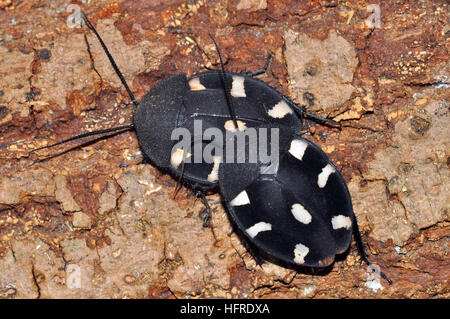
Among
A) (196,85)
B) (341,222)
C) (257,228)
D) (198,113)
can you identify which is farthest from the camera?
(196,85)

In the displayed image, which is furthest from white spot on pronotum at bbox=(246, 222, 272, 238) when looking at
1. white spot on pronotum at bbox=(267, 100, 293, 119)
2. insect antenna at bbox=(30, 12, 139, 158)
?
insect antenna at bbox=(30, 12, 139, 158)

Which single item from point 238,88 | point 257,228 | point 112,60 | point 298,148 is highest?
point 112,60

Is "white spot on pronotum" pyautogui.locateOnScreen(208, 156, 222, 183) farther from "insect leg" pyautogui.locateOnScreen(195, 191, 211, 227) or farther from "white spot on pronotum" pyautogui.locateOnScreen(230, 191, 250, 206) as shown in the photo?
"white spot on pronotum" pyautogui.locateOnScreen(230, 191, 250, 206)

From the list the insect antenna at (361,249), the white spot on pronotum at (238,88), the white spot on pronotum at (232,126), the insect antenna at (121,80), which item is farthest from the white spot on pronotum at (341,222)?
the insect antenna at (121,80)

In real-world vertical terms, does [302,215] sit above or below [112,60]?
below

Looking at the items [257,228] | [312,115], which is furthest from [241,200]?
[312,115]

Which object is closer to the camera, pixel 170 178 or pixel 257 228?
pixel 257 228

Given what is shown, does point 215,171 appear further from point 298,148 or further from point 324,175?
point 324,175
